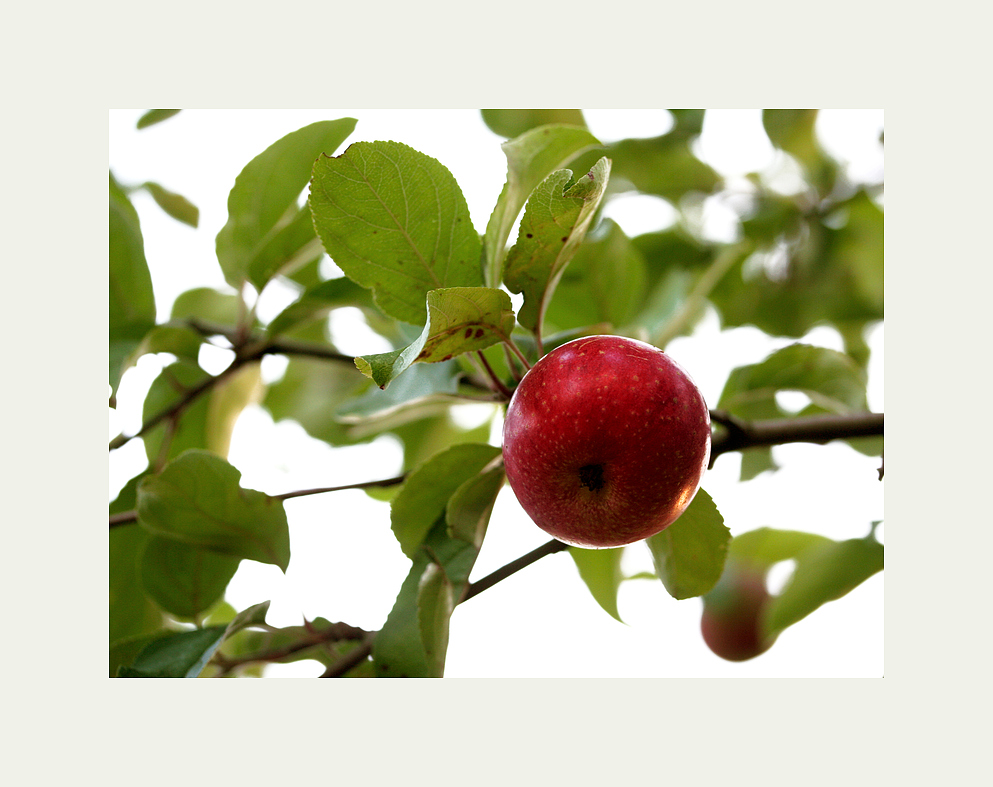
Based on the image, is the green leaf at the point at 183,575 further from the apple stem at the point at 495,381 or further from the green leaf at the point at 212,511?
the apple stem at the point at 495,381

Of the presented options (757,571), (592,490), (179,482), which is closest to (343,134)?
(179,482)

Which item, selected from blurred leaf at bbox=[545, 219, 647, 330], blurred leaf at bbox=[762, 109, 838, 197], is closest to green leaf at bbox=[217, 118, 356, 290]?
blurred leaf at bbox=[545, 219, 647, 330]

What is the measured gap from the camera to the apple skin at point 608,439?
25.5 inches

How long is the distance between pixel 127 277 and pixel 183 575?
436 mm

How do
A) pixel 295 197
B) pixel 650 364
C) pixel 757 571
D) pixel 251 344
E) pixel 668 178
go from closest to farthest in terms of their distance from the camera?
pixel 650 364 → pixel 295 197 → pixel 251 344 → pixel 668 178 → pixel 757 571

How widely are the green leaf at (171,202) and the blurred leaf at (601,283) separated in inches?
29.3

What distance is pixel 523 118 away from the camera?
1521mm

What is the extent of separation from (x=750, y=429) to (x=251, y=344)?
2.35 feet

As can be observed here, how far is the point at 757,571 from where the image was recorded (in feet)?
6.35

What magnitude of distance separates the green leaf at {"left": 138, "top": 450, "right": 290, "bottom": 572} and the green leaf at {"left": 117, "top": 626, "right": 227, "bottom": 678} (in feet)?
0.40

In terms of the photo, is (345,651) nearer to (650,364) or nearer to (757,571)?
(650,364)

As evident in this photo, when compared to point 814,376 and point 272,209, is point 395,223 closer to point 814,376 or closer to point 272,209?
point 272,209

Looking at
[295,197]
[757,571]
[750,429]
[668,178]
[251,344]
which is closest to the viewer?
[750,429]

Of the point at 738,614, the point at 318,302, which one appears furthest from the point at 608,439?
the point at 738,614
